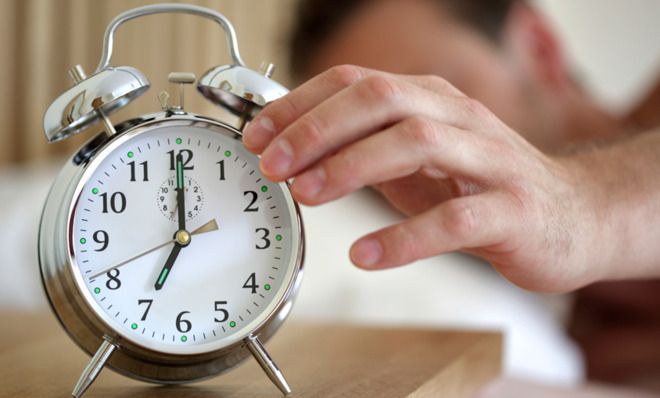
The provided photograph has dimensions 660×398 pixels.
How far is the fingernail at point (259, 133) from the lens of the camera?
0.67 meters

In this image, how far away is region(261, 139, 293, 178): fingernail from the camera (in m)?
0.64

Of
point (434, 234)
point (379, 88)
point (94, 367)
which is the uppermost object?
point (379, 88)

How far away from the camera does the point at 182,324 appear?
0.70 metres

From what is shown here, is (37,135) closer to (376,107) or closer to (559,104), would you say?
(559,104)

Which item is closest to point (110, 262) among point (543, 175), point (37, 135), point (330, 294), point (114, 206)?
point (114, 206)

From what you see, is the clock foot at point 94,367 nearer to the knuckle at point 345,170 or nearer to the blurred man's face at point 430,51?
the knuckle at point 345,170

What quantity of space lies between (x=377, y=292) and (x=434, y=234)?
3.70 feet

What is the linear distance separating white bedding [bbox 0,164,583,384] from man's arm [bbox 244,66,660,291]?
0.84 meters

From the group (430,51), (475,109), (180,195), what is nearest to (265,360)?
(180,195)

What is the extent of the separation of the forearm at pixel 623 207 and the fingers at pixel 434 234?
186mm

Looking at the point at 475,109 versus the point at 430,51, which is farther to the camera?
the point at 430,51

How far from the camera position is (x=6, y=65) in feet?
6.33

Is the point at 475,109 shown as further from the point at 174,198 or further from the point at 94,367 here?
the point at 94,367

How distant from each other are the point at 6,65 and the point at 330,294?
3.02 ft
